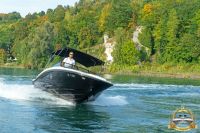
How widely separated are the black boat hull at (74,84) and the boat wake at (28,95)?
761 mm

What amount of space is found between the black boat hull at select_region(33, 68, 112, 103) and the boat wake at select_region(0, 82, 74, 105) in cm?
76

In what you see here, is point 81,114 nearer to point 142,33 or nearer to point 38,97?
point 38,97

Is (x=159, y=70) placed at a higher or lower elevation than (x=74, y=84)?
lower

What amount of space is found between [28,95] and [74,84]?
7199 mm

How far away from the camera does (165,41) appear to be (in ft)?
397

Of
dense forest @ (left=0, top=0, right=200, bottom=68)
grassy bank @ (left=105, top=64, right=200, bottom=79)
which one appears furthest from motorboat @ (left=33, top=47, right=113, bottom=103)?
dense forest @ (left=0, top=0, right=200, bottom=68)

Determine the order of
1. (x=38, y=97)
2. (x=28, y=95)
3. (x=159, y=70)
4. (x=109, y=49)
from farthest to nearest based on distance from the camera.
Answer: (x=109, y=49)
(x=159, y=70)
(x=28, y=95)
(x=38, y=97)

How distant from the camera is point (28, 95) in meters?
38.0

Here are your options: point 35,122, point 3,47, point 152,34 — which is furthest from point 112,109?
point 3,47

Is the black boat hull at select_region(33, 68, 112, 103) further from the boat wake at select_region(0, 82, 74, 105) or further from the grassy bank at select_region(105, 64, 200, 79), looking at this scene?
the grassy bank at select_region(105, 64, 200, 79)

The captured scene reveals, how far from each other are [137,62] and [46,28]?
87.3 ft

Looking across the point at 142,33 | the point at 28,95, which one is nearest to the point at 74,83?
the point at 28,95

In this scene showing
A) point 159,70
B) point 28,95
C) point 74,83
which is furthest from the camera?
point 159,70

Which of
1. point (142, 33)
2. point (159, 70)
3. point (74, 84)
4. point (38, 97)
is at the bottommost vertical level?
point (38, 97)
